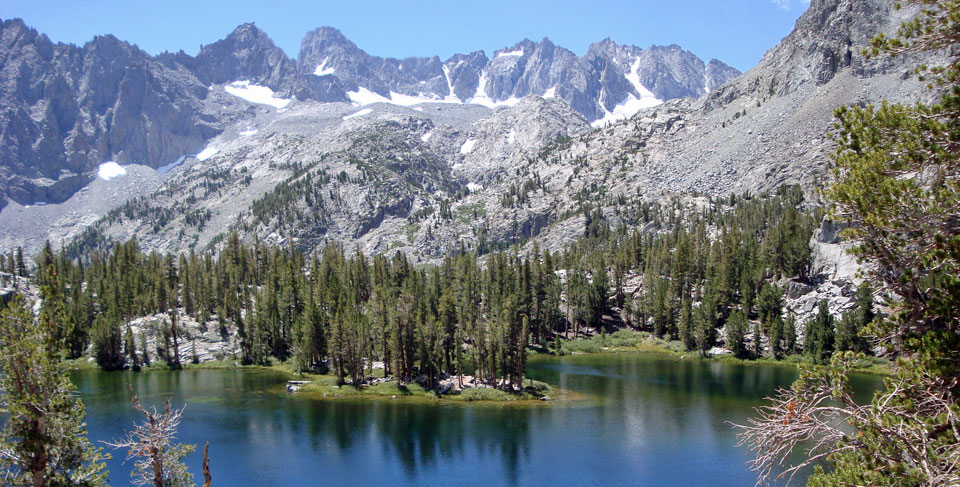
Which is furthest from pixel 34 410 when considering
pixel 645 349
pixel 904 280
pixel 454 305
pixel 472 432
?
pixel 645 349

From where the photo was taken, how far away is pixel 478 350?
292 ft

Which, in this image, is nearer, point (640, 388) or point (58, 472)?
point (58, 472)

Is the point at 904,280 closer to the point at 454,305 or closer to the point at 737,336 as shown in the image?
the point at 454,305

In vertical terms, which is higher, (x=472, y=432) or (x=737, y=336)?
(x=737, y=336)

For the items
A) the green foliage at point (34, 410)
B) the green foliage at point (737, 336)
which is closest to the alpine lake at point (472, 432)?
the green foliage at point (737, 336)

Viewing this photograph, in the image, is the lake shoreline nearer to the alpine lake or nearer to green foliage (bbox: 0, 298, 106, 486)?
the alpine lake

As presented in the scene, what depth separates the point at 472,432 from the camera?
67.2 meters

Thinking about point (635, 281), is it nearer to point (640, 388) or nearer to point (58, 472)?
point (640, 388)

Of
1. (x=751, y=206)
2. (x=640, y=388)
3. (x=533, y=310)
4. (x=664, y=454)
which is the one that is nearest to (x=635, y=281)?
(x=533, y=310)

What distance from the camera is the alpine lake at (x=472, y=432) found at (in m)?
55.1

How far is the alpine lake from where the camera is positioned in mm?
55125

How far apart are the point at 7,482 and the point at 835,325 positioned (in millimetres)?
105840

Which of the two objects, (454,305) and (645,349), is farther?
(645,349)

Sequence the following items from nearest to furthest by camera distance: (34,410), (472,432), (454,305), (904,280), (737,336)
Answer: (904,280)
(34,410)
(472,432)
(454,305)
(737,336)
